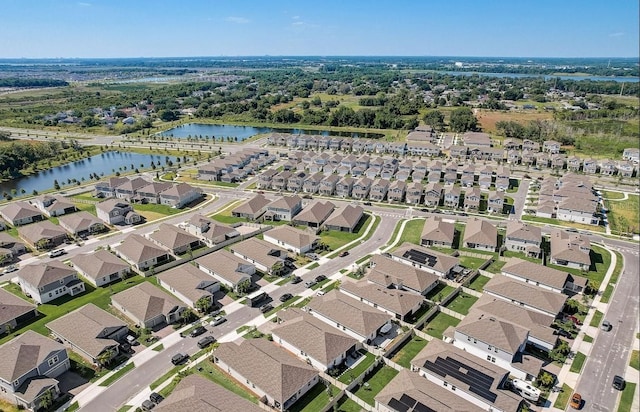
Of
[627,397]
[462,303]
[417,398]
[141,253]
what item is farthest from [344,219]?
[627,397]

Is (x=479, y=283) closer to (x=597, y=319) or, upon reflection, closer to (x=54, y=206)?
(x=597, y=319)

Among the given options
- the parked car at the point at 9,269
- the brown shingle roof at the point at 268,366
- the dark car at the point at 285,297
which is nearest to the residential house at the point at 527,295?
the dark car at the point at 285,297

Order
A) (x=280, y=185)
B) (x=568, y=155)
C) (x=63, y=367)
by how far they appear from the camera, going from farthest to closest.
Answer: (x=568, y=155) < (x=280, y=185) < (x=63, y=367)

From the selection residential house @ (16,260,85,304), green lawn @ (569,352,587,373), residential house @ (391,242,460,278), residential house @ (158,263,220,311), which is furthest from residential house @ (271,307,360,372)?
residential house @ (16,260,85,304)

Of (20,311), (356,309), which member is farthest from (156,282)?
(356,309)

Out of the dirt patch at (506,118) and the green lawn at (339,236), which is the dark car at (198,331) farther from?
the dirt patch at (506,118)

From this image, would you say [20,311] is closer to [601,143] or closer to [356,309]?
[356,309]
